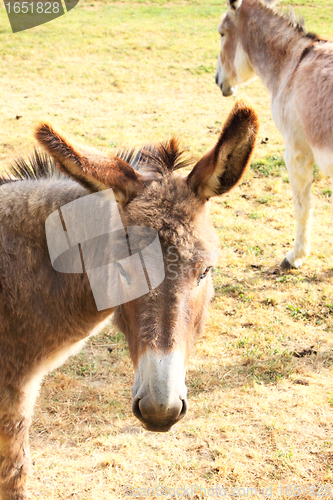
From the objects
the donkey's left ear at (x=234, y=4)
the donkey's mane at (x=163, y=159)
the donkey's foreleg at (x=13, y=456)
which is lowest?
the donkey's foreleg at (x=13, y=456)

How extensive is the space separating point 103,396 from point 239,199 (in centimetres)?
426

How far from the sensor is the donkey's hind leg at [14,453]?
2.46 m

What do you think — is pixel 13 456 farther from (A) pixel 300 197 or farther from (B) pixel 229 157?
(A) pixel 300 197

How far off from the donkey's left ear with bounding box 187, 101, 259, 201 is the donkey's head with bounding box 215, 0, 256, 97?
4.44m

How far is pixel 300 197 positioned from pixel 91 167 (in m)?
3.88

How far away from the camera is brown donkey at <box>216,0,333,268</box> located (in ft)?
13.7

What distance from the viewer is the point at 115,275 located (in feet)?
6.81

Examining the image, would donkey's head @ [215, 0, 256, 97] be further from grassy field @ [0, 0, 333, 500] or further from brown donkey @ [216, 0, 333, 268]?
grassy field @ [0, 0, 333, 500]

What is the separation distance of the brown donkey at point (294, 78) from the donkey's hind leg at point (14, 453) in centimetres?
358

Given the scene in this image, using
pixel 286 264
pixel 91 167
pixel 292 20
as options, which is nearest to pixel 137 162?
pixel 91 167

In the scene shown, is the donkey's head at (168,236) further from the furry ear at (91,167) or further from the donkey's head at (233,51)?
the donkey's head at (233,51)

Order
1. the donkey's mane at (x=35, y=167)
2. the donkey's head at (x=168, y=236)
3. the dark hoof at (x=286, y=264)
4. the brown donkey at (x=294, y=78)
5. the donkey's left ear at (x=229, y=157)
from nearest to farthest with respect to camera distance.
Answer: the donkey's head at (x=168, y=236)
the donkey's left ear at (x=229, y=157)
the donkey's mane at (x=35, y=167)
the brown donkey at (x=294, y=78)
the dark hoof at (x=286, y=264)

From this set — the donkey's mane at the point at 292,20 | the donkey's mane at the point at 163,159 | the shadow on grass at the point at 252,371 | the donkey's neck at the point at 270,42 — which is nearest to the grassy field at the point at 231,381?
the shadow on grass at the point at 252,371

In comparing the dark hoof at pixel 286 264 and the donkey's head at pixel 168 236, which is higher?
the donkey's head at pixel 168 236
